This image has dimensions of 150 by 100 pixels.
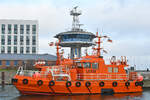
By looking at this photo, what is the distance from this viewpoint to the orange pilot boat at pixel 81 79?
2408 cm

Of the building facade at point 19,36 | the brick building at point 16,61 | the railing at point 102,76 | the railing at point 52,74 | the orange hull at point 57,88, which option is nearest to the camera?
the orange hull at point 57,88

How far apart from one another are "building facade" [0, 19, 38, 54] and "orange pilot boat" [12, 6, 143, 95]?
139ft

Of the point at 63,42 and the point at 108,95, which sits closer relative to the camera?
the point at 108,95

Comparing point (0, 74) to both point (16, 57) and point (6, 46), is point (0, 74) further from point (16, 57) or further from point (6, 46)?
point (6, 46)

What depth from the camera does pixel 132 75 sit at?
28.8 metres

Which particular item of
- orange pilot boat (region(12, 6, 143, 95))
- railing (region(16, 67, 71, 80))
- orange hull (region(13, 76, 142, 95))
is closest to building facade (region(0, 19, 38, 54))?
orange pilot boat (region(12, 6, 143, 95))

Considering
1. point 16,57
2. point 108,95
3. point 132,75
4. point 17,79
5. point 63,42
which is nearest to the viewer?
point 17,79

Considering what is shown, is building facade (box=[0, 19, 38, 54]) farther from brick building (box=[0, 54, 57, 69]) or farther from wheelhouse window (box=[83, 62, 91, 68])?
wheelhouse window (box=[83, 62, 91, 68])

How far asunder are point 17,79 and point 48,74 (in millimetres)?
3332

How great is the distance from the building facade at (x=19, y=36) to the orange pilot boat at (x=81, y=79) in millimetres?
42350

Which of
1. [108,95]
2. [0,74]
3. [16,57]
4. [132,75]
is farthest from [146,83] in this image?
[16,57]

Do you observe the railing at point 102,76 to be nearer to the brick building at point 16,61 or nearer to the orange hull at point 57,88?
the orange hull at point 57,88

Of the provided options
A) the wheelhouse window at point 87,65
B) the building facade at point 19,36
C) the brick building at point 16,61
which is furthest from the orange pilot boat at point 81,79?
the building facade at point 19,36

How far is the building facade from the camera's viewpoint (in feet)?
225
